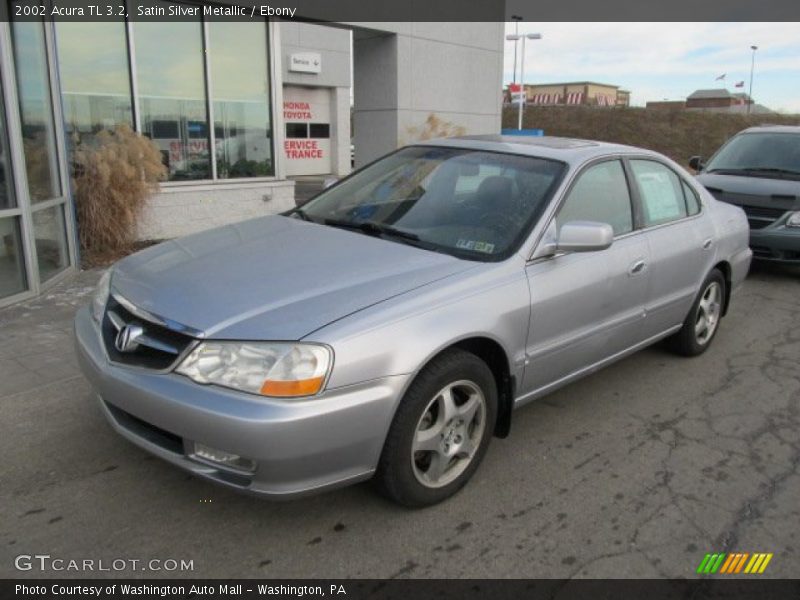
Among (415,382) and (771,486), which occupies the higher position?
(415,382)

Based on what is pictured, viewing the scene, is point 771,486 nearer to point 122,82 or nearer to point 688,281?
point 688,281

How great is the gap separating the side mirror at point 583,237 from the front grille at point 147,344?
1890 millimetres

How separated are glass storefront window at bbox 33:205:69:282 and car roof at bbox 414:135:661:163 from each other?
4.24m

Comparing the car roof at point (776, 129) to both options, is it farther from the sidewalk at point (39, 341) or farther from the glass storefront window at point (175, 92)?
the sidewalk at point (39, 341)

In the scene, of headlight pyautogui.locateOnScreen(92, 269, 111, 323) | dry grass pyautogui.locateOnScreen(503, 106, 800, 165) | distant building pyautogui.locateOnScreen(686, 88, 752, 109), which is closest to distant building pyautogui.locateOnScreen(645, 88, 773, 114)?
distant building pyautogui.locateOnScreen(686, 88, 752, 109)

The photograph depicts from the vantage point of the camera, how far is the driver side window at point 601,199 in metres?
3.80

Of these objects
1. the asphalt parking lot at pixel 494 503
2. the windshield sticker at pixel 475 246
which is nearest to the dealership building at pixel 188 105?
the asphalt parking lot at pixel 494 503

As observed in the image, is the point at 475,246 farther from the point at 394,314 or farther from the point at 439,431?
the point at 439,431

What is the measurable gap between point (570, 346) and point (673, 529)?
1.07m

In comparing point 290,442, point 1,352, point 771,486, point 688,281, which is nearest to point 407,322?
point 290,442

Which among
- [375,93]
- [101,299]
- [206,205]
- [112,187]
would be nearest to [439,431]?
[101,299]

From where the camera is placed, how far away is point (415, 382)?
9.39 ft
